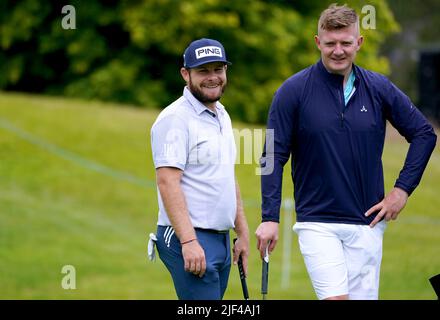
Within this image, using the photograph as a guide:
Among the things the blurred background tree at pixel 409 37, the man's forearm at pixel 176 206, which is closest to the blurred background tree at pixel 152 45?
the man's forearm at pixel 176 206

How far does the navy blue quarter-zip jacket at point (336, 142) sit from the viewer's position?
5.76 m

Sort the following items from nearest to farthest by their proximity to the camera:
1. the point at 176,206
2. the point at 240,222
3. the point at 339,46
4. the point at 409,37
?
1. the point at 176,206
2. the point at 339,46
3. the point at 240,222
4. the point at 409,37

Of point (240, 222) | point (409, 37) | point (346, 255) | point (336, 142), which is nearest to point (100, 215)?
point (240, 222)

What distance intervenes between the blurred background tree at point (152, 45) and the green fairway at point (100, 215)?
5152mm

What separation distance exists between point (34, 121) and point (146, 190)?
4344 mm

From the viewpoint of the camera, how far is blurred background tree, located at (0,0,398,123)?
28.1 m

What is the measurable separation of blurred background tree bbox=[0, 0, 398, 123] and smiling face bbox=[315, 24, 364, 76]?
21581 mm

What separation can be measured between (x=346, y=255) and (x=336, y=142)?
683mm

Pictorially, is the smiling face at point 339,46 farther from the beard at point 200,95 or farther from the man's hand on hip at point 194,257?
the man's hand on hip at point 194,257

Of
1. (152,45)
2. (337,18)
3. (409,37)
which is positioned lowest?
(337,18)

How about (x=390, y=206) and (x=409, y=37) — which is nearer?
(x=390, y=206)

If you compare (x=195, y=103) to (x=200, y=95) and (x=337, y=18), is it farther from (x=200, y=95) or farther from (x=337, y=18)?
(x=337, y=18)

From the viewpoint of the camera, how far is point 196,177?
5625mm

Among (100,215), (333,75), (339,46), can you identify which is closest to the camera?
(339,46)
